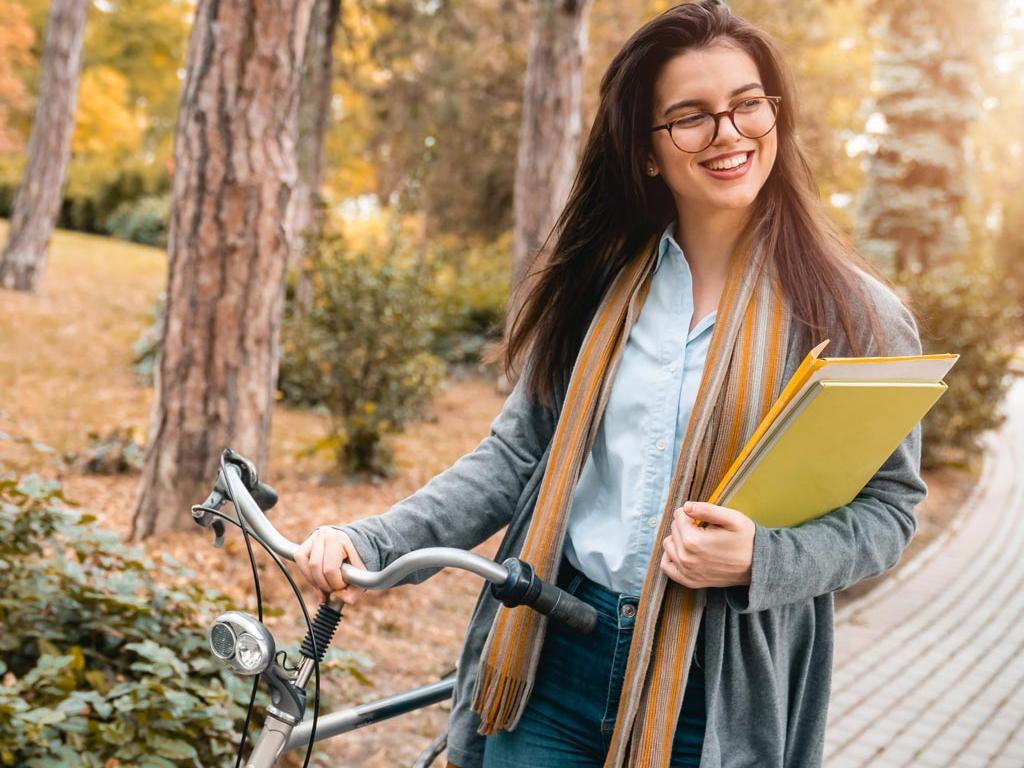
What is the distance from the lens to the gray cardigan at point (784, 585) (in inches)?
71.4

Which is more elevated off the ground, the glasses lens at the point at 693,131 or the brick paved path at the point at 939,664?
the glasses lens at the point at 693,131

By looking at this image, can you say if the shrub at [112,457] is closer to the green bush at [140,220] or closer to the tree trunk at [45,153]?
the tree trunk at [45,153]

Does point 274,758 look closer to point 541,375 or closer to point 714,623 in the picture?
point 714,623

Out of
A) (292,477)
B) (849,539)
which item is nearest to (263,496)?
(849,539)

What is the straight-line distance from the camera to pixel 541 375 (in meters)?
2.27

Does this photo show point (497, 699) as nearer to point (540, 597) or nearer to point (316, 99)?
point (540, 597)

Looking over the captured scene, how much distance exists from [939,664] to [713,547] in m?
5.33

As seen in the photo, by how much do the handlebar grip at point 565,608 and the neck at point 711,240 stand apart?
2.14 ft

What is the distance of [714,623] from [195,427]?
404cm

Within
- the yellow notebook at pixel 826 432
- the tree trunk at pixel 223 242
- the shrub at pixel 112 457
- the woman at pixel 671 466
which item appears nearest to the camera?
the yellow notebook at pixel 826 432

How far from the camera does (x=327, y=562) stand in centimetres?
184

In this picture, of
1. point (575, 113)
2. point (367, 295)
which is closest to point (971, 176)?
point (575, 113)

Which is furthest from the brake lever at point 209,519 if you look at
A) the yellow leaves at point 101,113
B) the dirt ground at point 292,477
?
the yellow leaves at point 101,113

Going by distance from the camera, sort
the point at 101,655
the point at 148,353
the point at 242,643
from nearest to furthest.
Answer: the point at 242,643, the point at 101,655, the point at 148,353
